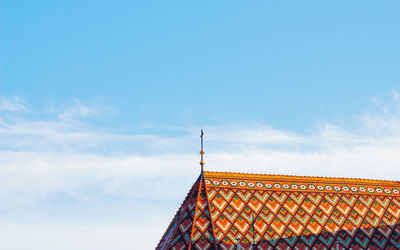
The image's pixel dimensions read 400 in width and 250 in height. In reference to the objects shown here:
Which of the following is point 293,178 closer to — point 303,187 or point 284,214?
point 303,187

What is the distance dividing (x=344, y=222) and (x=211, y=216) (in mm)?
5324

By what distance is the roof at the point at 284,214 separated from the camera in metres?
18.2

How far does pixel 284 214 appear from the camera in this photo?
1953cm

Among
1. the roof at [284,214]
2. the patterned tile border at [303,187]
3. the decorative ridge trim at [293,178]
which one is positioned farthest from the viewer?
the decorative ridge trim at [293,178]

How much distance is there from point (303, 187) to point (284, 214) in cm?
200

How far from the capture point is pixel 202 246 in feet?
57.6

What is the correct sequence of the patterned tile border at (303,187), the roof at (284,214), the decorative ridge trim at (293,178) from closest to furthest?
the roof at (284,214) < the patterned tile border at (303,187) < the decorative ridge trim at (293,178)

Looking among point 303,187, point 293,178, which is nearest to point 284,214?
point 303,187

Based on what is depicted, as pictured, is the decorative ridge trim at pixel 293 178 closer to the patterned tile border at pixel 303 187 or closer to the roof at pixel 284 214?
the roof at pixel 284 214

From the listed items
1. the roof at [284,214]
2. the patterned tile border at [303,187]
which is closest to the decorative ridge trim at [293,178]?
the roof at [284,214]

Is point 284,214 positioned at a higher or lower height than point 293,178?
lower

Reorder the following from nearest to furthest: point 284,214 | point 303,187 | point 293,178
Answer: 1. point 284,214
2. point 303,187
3. point 293,178

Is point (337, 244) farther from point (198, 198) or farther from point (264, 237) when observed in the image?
point (198, 198)

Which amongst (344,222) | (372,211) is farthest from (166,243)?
(372,211)
